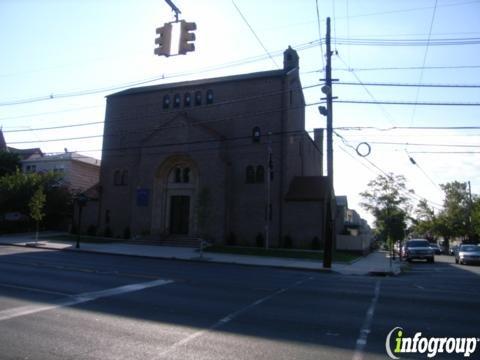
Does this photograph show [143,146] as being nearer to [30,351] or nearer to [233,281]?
[233,281]

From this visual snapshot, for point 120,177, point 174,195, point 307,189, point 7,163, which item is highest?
point 7,163

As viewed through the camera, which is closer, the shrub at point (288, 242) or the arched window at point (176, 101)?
the shrub at point (288, 242)

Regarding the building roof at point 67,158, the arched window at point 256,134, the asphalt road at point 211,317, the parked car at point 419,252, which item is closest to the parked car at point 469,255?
the parked car at point 419,252

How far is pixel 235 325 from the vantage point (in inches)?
304

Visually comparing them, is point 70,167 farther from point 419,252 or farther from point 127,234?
point 419,252

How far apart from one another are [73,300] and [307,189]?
26.4m

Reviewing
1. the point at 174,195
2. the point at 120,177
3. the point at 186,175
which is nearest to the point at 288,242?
the point at 186,175

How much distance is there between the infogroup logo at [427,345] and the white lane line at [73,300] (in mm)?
6505

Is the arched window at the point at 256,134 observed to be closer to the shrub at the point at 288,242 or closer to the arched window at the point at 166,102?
the shrub at the point at 288,242

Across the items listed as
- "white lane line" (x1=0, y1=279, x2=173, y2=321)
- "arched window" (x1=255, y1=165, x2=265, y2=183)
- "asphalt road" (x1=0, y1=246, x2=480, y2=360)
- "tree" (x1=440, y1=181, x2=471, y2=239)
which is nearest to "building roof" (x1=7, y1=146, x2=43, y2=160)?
"arched window" (x1=255, y1=165, x2=265, y2=183)

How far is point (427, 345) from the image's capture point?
22.1 feet

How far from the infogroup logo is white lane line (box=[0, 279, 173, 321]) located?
6.51m

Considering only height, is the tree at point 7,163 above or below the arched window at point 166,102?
below

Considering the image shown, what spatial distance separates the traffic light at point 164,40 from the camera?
12.0 m
